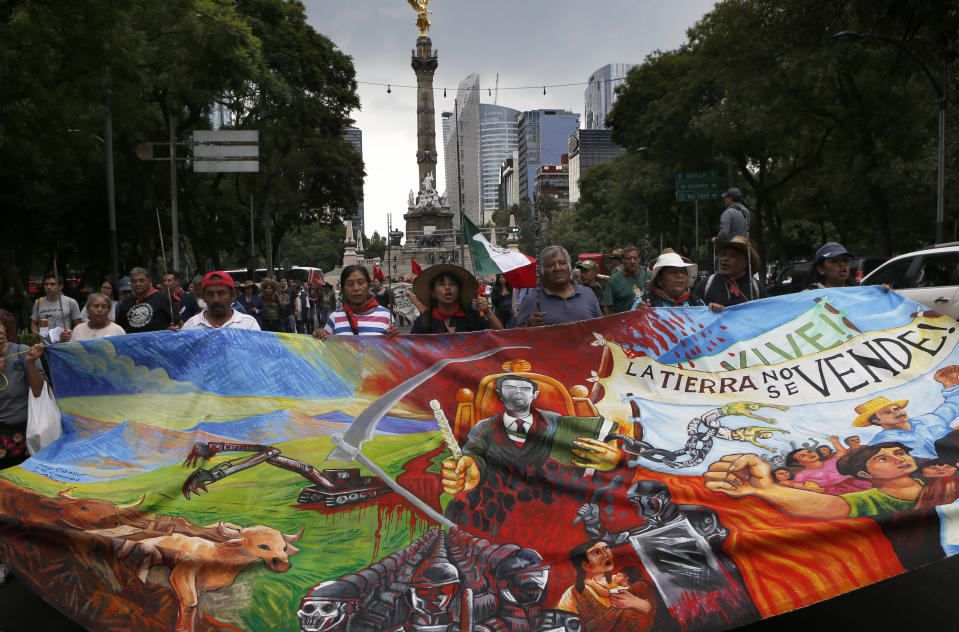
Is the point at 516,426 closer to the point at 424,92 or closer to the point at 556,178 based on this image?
the point at 424,92

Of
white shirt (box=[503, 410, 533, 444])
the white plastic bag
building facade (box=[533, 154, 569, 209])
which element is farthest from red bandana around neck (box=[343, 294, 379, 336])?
building facade (box=[533, 154, 569, 209])

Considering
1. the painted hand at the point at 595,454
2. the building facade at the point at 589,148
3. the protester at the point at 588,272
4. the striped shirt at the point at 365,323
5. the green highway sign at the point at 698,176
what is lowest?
the painted hand at the point at 595,454

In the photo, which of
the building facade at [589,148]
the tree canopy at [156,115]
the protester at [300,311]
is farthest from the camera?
the building facade at [589,148]

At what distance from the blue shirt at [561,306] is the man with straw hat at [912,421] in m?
2.04

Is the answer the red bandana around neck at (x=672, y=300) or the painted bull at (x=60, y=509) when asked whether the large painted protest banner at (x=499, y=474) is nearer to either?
the painted bull at (x=60, y=509)

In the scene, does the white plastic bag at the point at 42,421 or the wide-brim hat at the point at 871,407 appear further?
the white plastic bag at the point at 42,421

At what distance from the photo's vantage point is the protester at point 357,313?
587cm

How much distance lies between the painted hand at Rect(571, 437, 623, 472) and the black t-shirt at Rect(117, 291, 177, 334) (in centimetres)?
507

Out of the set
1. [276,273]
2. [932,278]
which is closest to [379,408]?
[932,278]

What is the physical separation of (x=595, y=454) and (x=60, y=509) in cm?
276

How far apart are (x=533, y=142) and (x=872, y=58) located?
6959 inches

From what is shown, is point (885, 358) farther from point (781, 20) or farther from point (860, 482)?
point (781, 20)

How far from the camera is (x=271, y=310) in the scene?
15750mm

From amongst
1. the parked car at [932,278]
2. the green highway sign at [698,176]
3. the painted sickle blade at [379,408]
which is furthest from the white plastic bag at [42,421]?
the green highway sign at [698,176]
